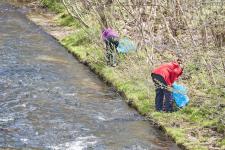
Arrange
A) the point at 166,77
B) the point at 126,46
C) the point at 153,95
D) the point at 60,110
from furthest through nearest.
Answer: the point at 126,46 → the point at 153,95 → the point at 60,110 → the point at 166,77

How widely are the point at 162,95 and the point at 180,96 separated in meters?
0.49

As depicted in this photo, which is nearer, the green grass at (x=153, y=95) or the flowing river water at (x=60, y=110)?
the flowing river water at (x=60, y=110)

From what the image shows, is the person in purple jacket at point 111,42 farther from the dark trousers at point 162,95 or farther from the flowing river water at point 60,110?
the dark trousers at point 162,95

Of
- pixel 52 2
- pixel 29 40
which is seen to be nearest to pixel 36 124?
pixel 29 40

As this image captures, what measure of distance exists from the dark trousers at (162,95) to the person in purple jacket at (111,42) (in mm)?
4130

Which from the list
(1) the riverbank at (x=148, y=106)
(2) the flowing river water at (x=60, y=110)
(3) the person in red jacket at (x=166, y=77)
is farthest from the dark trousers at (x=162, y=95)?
(2) the flowing river water at (x=60, y=110)

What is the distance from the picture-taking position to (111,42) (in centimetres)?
1812

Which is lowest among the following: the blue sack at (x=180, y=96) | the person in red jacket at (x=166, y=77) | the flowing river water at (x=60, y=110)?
the flowing river water at (x=60, y=110)

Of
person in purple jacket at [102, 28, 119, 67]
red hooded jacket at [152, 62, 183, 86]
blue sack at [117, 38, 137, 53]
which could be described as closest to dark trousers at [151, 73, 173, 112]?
red hooded jacket at [152, 62, 183, 86]

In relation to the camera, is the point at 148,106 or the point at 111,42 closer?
the point at 148,106

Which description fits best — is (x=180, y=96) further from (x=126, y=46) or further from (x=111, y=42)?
(x=111, y=42)

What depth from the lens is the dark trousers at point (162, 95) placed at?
13621 mm

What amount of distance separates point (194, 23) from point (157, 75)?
163 inches

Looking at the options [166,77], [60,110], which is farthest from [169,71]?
[60,110]
